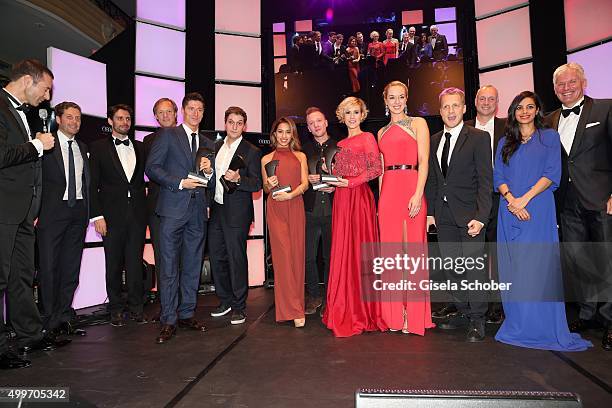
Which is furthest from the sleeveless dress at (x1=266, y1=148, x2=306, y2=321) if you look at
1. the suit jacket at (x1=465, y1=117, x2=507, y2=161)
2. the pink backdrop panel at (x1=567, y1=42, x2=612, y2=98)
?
the pink backdrop panel at (x1=567, y1=42, x2=612, y2=98)

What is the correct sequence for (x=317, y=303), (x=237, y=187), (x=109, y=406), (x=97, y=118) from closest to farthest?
(x=109, y=406), (x=237, y=187), (x=317, y=303), (x=97, y=118)

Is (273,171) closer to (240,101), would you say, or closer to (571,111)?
(571,111)

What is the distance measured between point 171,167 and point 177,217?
448 millimetres

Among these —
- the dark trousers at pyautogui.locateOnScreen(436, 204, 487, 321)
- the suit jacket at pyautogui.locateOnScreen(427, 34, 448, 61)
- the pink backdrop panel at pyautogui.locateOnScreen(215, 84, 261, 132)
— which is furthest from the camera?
the pink backdrop panel at pyautogui.locateOnScreen(215, 84, 261, 132)

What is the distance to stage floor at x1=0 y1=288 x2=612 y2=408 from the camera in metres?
2.26

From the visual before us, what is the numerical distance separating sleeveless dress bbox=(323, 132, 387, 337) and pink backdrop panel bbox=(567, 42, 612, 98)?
3.34 metres

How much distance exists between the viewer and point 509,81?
6.07 m

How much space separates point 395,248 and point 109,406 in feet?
7.77

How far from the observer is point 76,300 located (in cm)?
488

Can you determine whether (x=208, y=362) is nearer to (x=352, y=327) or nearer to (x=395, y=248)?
(x=352, y=327)

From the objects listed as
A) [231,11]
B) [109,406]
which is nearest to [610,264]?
[109,406]

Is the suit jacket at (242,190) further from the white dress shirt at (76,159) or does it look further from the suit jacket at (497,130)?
the suit jacket at (497,130)

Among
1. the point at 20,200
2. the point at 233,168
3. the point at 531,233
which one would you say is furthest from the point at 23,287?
the point at 531,233

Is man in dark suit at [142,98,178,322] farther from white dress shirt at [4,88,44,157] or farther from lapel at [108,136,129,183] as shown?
white dress shirt at [4,88,44,157]
